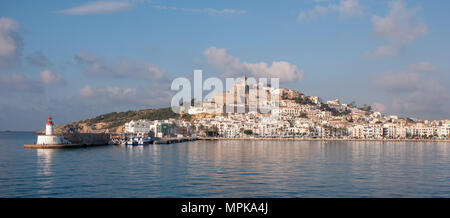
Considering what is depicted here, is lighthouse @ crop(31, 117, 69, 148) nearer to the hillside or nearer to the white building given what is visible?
the white building

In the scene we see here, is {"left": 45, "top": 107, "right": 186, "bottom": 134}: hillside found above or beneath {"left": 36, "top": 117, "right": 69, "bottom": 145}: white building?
above

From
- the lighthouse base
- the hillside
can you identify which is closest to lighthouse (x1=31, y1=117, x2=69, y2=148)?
the lighthouse base

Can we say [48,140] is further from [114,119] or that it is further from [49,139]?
[114,119]

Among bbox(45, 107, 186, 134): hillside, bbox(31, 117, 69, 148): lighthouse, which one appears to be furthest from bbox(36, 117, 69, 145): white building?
bbox(45, 107, 186, 134): hillside

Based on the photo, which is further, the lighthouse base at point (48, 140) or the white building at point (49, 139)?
the lighthouse base at point (48, 140)

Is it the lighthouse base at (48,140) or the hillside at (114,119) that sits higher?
the hillside at (114,119)

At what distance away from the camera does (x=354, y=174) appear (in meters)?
25.0

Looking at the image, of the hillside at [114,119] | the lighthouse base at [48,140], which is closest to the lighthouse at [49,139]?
the lighthouse base at [48,140]

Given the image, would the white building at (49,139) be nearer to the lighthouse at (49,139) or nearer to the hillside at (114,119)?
the lighthouse at (49,139)

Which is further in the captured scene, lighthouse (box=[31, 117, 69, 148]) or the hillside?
the hillside

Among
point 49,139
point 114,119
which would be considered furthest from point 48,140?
point 114,119

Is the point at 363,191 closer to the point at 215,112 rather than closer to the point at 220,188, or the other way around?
the point at 220,188
